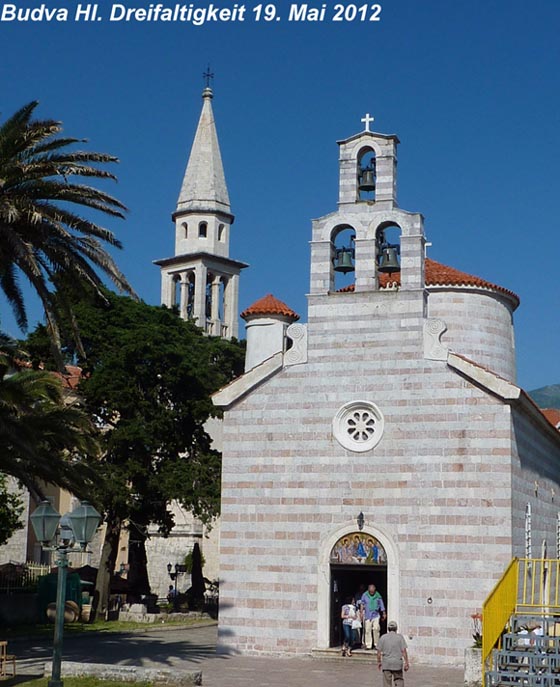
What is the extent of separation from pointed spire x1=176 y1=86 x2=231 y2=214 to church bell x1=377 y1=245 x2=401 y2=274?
46.7m

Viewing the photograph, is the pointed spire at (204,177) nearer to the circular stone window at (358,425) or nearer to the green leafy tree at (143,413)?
the green leafy tree at (143,413)

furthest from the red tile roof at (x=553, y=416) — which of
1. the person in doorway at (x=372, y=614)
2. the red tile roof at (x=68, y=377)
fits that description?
the red tile roof at (x=68, y=377)

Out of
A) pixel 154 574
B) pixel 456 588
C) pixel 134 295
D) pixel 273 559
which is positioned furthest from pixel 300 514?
pixel 154 574

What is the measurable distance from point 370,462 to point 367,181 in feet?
24.0

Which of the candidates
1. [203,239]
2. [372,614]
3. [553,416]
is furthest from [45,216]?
[203,239]

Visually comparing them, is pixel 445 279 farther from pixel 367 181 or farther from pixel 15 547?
pixel 15 547

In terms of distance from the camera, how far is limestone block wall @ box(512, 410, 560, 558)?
24281 millimetres

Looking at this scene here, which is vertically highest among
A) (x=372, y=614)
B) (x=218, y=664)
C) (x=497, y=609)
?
(x=497, y=609)

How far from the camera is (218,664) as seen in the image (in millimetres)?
23266

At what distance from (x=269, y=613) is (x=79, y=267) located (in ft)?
31.5

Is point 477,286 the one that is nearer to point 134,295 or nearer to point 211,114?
point 134,295

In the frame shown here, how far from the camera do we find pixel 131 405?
125ft

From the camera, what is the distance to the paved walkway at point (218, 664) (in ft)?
67.3

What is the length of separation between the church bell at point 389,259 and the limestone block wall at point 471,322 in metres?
6.67
